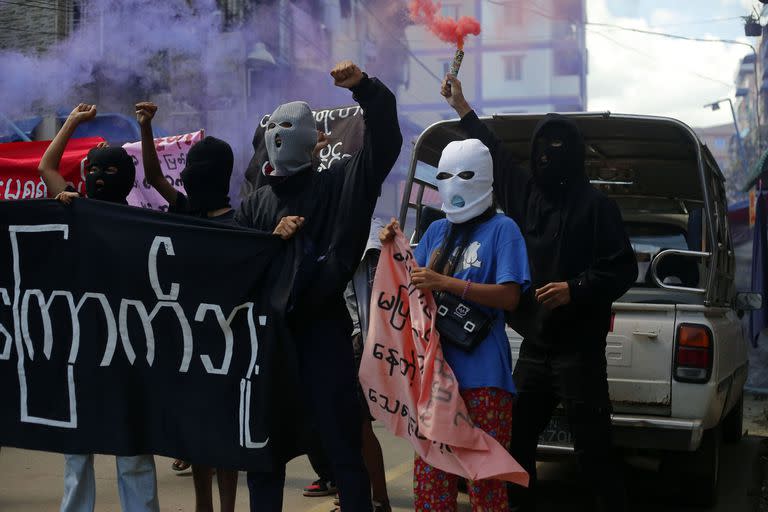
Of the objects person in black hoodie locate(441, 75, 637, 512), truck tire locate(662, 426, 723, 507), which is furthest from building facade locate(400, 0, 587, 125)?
person in black hoodie locate(441, 75, 637, 512)

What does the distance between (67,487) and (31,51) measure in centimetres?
2087

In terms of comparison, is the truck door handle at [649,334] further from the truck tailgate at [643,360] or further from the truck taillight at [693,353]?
the truck taillight at [693,353]

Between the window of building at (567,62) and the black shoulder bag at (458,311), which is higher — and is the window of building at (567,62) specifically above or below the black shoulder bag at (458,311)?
above

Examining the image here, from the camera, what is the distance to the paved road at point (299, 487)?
240 inches

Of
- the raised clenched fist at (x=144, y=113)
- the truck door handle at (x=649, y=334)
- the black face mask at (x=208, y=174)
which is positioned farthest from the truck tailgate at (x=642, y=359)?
the raised clenched fist at (x=144, y=113)

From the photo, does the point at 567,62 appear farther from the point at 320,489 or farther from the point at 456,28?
the point at 320,489

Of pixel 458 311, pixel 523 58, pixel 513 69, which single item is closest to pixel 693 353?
pixel 458 311

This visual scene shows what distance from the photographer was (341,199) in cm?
420

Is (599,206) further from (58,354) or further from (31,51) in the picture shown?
(31,51)

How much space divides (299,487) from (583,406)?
8.81 ft

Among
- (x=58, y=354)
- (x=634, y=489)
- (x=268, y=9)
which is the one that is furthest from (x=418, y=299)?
(x=268, y=9)

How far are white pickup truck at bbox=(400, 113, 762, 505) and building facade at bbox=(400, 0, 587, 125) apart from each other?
44.9 meters

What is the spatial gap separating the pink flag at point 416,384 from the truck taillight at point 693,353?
6.51 ft

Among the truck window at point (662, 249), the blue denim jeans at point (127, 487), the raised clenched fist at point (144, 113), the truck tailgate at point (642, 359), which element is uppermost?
the raised clenched fist at point (144, 113)
